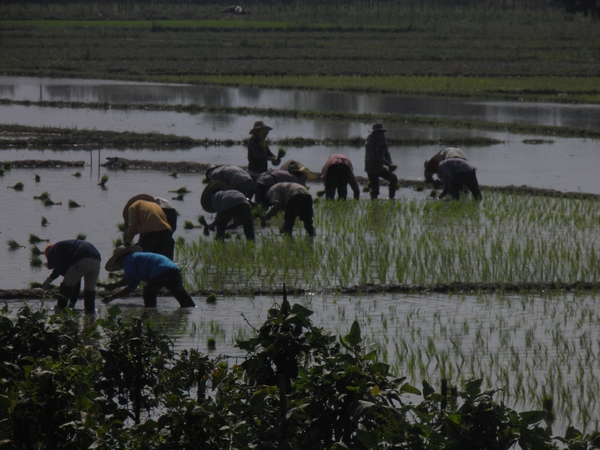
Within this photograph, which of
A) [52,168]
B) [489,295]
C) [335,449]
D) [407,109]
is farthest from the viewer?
[407,109]

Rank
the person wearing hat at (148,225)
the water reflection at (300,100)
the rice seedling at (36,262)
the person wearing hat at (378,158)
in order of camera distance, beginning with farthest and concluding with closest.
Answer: the water reflection at (300,100)
the person wearing hat at (378,158)
the rice seedling at (36,262)
the person wearing hat at (148,225)

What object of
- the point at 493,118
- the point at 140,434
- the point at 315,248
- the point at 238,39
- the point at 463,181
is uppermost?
the point at 238,39

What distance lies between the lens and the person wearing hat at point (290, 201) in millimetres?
10383

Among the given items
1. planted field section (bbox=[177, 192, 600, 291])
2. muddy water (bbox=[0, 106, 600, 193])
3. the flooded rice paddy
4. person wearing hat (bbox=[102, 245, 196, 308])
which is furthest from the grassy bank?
person wearing hat (bbox=[102, 245, 196, 308])

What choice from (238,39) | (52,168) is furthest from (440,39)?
(52,168)

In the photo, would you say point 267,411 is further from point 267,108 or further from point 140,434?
Result: point 267,108

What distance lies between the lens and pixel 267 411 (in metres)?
3.68

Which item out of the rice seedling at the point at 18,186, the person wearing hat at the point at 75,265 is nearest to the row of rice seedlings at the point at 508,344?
the person wearing hat at the point at 75,265

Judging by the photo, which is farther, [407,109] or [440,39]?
[440,39]

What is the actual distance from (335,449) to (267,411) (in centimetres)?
42

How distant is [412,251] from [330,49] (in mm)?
36330

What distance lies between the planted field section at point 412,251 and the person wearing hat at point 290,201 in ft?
0.89

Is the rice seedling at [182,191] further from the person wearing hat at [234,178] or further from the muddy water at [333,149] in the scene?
the muddy water at [333,149]

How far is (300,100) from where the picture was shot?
1153 inches
